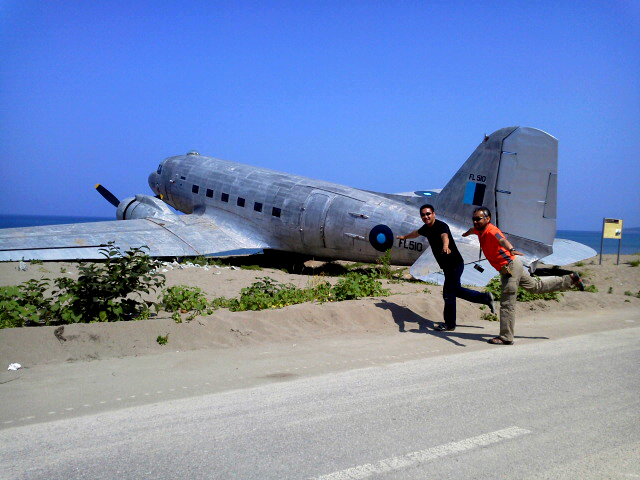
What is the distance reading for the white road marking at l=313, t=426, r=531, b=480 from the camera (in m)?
3.56

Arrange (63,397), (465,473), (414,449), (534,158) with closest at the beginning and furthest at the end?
(465,473) < (414,449) < (63,397) < (534,158)

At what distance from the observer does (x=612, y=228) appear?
2148 cm

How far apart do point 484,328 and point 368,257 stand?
787cm

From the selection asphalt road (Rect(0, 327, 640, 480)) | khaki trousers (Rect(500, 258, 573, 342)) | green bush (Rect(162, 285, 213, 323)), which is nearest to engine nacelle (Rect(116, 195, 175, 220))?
green bush (Rect(162, 285, 213, 323))

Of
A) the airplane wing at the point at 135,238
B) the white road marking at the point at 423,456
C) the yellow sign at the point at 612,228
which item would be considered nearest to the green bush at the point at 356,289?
the white road marking at the point at 423,456

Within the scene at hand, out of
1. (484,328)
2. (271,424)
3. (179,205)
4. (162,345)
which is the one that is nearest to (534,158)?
(484,328)

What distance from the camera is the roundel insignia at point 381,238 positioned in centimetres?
1608

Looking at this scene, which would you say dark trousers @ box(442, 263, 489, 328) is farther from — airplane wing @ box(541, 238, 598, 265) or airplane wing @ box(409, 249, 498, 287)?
airplane wing @ box(541, 238, 598, 265)

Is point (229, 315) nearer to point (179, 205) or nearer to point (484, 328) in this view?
point (484, 328)

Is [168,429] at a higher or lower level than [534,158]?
lower

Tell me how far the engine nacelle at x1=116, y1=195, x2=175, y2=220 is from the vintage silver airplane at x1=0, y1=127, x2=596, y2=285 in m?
0.05

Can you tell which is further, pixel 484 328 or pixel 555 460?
pixel 484 328

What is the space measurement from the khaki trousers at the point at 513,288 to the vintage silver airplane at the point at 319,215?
2.80 meters

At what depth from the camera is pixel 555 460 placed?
381cm
